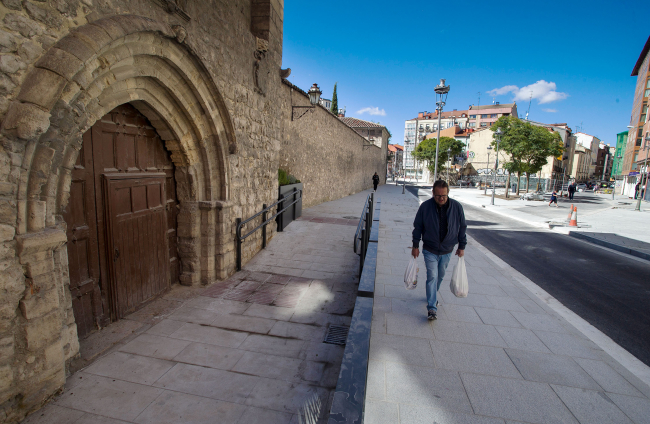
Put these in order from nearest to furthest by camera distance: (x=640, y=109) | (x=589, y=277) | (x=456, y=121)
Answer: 1. (x=589, y=277)
2. (x=640, y=109)
3. (x=456, y=121)

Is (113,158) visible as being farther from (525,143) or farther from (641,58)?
(641,58)

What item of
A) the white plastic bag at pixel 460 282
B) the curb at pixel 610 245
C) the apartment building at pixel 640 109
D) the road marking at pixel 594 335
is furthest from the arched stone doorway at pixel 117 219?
the apartment building at pixel 640 109

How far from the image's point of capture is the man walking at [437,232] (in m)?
3.72

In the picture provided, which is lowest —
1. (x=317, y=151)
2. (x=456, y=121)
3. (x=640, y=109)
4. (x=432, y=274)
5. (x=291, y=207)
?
(x=432, y=274)

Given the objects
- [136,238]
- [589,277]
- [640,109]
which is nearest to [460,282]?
[136,238]

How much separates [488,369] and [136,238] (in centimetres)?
418

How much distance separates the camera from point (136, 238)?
4.01 meters

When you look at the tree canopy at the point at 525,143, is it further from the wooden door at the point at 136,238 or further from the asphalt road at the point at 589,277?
the wooden door at the point at 136,238

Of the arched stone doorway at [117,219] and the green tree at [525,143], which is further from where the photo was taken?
the green tree at [525,143]

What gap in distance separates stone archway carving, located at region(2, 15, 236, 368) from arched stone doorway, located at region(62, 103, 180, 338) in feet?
0.91

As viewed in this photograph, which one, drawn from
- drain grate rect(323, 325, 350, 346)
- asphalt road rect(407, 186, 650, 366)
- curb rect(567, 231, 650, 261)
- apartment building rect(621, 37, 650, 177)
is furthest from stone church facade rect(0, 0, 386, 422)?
apartment building rect(621, 37, 650, 177)

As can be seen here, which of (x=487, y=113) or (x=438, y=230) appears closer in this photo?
(x=438, y=230)

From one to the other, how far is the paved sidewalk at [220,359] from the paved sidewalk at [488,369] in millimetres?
598

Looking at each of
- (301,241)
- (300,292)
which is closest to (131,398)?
(300,292)
